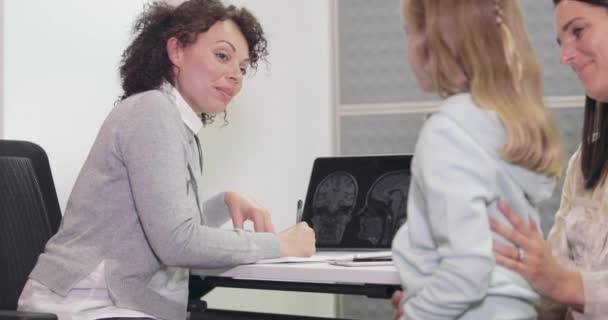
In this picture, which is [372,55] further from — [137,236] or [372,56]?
[137,236]

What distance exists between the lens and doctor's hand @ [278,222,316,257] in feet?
6.36

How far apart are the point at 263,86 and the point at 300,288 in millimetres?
1531

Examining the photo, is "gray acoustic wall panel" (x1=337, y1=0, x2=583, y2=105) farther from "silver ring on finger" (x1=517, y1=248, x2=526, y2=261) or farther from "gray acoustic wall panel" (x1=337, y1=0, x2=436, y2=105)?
"silver ring on finger" (x1=517, y1=248, x2=526, y2=261)

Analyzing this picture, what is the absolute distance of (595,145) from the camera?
170 cm

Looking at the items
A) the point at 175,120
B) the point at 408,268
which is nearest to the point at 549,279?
the point at 408,268

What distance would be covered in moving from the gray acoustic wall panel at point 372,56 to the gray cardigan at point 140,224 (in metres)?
1.60

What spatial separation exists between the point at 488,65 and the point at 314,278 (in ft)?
2.10

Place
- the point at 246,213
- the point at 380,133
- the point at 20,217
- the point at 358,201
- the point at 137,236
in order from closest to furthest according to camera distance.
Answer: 1. the point at 137,236
2. the point at 20,217
3. the point at 246,213
4. the point at 358,201
5. the point at 380,133

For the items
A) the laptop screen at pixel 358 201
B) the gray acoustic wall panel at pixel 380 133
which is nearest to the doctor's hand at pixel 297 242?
the laptop screen at pixel 358 201

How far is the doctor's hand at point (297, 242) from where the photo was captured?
1939mm

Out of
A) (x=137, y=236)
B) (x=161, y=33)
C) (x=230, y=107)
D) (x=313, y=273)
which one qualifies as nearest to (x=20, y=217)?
(x=137, y=236)

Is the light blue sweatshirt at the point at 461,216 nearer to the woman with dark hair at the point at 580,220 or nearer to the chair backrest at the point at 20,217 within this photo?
the woman with dark hair at the point at 580,220

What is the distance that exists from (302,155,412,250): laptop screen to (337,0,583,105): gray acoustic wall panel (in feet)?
2.88

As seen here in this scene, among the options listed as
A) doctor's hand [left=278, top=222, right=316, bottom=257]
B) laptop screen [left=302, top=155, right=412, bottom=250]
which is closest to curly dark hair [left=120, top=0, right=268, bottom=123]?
doctor's hand [left=278, top=222, right=316, bottom=257]
